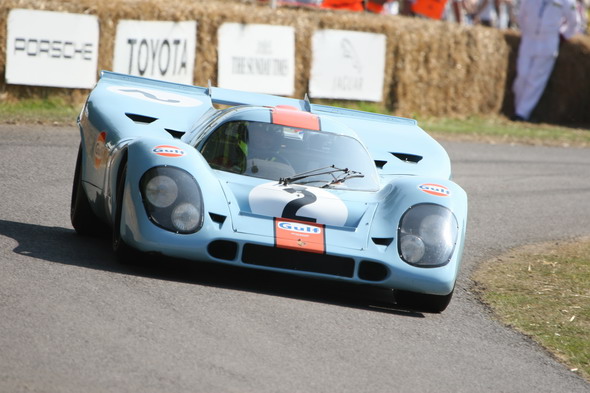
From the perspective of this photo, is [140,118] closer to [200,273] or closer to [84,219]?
[84,219]

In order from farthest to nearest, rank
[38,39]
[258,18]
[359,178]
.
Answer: [258,18] → [38,39] → [359,178]

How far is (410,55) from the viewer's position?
16.5m

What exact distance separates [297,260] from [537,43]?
13.2 meters

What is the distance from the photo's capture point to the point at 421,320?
6.00m

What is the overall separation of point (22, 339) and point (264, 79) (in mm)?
10314

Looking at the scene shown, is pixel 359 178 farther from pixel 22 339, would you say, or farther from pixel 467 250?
pixel 22 339

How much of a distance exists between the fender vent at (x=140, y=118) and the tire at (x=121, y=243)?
1.22 metres

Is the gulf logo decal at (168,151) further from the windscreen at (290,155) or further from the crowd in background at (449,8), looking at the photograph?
the crowd in background at (449,8)

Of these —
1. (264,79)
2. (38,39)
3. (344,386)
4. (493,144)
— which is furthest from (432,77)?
(344,386)

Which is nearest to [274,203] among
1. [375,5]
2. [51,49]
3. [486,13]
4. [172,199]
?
[172,199]

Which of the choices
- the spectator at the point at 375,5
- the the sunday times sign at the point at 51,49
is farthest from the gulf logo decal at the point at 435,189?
the spectator at the point at 375,5

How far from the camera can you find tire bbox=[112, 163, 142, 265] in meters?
6.04

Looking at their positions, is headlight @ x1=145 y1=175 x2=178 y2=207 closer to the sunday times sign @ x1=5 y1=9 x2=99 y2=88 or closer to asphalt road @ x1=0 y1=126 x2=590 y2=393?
asphalt road @ x1=0 y1=126 x2=590 y2=393

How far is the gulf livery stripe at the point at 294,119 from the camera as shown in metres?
6.93
